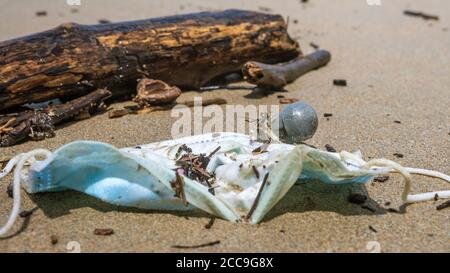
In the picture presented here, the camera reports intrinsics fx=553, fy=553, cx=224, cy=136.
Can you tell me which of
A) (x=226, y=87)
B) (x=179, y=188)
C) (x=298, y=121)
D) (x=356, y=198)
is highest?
(x=298, y=121)

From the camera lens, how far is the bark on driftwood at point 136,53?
3652mm

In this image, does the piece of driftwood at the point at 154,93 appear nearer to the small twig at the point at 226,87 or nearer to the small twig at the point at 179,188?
the small twig at the point at 226,87

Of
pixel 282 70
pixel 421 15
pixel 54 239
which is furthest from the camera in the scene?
pixel 421 15

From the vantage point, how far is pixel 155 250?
93.9 inches

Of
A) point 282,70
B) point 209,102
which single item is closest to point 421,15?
point 282,70

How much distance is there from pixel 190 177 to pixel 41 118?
4.37ft

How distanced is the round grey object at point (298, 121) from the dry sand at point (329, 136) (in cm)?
40

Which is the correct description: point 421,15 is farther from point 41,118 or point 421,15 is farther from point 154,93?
point 41,118

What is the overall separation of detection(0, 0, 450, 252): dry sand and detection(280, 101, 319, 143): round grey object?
40 centimetres

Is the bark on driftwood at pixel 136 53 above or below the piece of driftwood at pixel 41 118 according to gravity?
above

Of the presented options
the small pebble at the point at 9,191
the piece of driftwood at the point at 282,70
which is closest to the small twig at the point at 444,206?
the piece of driftwood at the point at 282,70

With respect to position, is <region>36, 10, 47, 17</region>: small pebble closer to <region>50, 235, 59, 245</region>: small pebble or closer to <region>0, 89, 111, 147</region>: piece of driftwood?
<region>0, 89, 111, 147</region>: piece of driftwood

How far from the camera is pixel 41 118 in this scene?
11.7ft

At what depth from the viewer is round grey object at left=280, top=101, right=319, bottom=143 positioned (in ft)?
10.1
